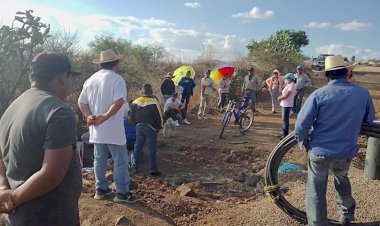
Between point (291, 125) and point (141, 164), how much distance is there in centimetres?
666

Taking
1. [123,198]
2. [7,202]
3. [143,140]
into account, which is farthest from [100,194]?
[7,202]

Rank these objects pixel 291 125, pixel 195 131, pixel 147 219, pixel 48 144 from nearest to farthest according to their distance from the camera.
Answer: pixel 48 144 < pixel 147 219 < pixel 195 131 < pixel 291 125

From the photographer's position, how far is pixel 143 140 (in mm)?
7492

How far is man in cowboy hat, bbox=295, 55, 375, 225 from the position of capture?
3.91m

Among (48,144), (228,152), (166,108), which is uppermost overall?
(48,144)

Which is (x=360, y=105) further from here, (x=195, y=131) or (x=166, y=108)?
(x=195, y=131)

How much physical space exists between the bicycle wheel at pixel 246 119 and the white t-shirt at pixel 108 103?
24.5 feet

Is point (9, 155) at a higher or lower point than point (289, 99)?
higher

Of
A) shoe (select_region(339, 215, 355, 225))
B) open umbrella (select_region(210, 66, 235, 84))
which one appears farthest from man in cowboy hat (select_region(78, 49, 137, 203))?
open umbrella (select_region(210, 66, 235, 84))

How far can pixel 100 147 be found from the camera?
15.9 feet

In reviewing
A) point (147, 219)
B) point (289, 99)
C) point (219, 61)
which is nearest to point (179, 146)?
point (289, 99)

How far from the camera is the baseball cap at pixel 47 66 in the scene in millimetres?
2373

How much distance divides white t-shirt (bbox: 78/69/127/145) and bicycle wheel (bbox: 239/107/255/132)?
7470 millimetres

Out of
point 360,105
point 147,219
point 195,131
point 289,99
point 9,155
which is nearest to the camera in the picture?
point 9,155
